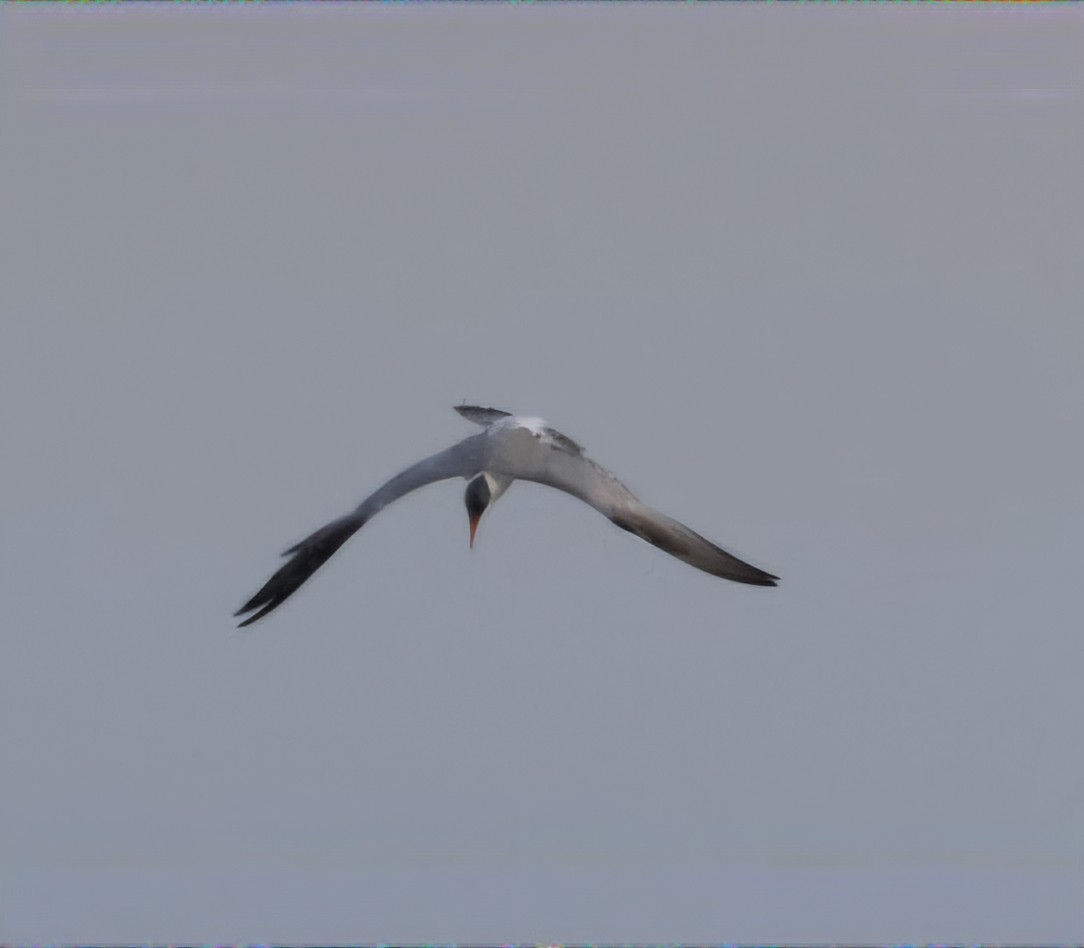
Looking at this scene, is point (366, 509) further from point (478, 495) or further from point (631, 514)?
point (631, 514)

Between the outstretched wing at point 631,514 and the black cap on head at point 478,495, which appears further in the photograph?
the black cap on head at point 478,495

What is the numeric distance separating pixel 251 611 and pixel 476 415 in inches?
45.3

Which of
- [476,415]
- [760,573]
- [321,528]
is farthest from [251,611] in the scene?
[760,573]

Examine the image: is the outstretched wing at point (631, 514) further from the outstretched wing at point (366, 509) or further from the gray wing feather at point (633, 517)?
the outstretched wing at point (366, 509)

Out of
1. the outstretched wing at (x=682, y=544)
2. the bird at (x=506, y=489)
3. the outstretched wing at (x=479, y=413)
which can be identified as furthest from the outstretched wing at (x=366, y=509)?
the outstretched wing at (x=682, y=544)

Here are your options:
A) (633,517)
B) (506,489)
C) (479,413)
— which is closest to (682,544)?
(633,517)

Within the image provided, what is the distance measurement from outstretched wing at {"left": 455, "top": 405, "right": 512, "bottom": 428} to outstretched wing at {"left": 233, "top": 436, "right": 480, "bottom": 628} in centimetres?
26

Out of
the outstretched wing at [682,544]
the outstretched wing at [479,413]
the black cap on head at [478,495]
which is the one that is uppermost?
the outstretched wing at [479,413]

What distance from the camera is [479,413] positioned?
5004 mm

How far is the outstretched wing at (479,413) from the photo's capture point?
4.97 metres

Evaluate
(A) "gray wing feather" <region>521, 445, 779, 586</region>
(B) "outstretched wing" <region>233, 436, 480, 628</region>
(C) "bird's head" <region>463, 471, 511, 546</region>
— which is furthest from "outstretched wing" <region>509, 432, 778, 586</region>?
(B) "outstretched wing" <region>233, 436, 480, 628</region>

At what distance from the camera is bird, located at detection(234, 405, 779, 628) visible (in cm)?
457

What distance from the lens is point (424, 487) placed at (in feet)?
A: 15.4

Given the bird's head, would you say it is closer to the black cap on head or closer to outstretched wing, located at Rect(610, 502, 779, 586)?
the black cap on head
